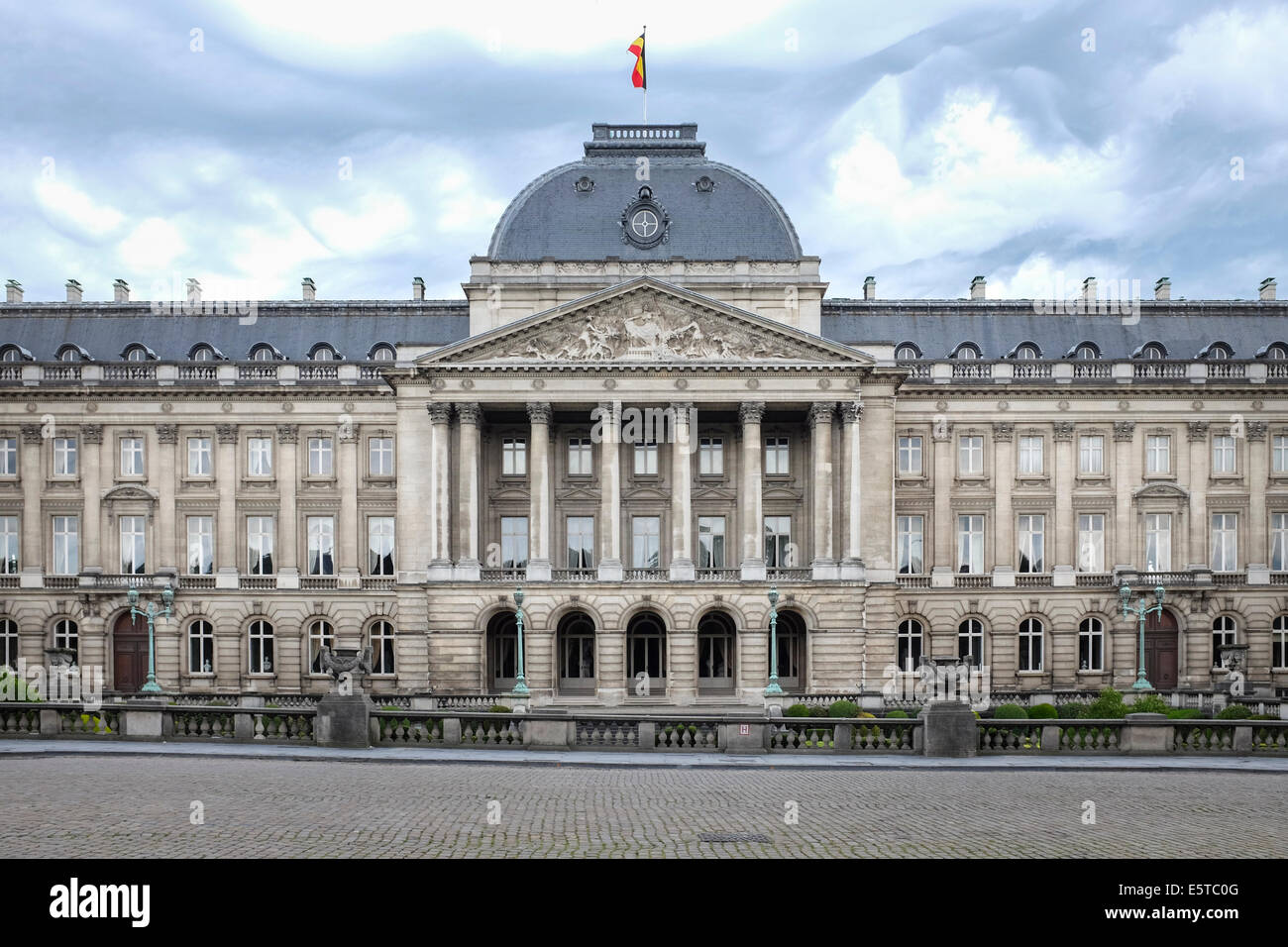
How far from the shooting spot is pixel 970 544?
5994cm

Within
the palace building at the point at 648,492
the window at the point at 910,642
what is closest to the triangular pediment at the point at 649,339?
the palace building at the point at 648,492

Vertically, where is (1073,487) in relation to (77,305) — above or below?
below

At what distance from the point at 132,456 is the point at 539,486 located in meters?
22.4

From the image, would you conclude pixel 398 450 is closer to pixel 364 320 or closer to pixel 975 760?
pixel 364 320

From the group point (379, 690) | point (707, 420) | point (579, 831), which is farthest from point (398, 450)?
point (579, 831)

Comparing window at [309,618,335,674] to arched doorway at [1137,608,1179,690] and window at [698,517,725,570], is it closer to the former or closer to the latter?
window at [698,517,725,570]

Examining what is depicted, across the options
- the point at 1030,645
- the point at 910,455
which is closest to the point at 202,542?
the point at 910,455

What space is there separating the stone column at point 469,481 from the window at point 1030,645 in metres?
28.1

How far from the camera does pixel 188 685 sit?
58562 millimetres

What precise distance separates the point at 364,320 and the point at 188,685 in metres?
21.5

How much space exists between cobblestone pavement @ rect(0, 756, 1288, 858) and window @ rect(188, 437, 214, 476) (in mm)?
33733

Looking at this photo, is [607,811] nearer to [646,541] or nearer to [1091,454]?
[646,541]

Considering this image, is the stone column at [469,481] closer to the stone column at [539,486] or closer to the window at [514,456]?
the stone column at [539,486]

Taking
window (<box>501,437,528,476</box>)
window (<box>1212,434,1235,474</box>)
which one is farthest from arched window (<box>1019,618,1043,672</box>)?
window (<box>501,437,528,476</box>)
